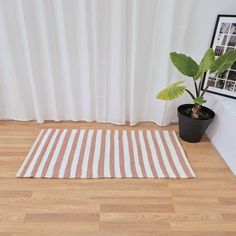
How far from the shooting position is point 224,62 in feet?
5.70

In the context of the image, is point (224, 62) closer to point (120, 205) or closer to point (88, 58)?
point (88, 58)

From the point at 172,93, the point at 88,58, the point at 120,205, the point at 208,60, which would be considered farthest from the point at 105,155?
the point at 208,60

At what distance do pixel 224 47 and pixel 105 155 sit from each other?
1372 millimetres

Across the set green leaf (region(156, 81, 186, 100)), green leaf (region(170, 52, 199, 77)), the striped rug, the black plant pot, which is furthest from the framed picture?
the striped rug

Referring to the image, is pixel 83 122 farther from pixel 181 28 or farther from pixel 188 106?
pixel 181 28

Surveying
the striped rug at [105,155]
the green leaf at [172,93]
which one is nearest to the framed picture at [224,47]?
the green leaf at [172,93]

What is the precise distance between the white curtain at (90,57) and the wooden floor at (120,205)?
2.40 ft

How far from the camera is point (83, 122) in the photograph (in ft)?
7.84

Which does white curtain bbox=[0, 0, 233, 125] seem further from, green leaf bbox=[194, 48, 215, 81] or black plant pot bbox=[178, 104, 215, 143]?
green leaf bbox=[194, 48, 215, 81]

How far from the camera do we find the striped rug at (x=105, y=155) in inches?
68.0

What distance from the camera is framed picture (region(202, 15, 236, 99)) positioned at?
6.24 ft

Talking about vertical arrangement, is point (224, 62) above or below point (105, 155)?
above

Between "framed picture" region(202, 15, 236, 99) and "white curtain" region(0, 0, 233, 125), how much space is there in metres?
0.09

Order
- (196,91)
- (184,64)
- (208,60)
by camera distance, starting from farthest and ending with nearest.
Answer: (196,91) → (184,64) → (208,60)
